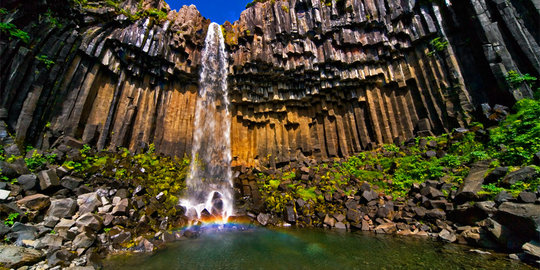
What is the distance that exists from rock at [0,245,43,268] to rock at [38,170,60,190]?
387cm

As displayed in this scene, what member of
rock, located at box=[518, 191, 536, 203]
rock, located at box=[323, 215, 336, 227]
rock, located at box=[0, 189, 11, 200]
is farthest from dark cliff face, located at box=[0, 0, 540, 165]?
rock, located at box=[518, 191, 536, 203]

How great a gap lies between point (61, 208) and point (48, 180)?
181 centimetres

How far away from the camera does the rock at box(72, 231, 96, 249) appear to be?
22.3ft

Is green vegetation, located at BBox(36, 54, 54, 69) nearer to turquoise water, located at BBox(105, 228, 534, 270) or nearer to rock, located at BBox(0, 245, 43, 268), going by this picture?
rock, located at BBox(0, 245, 43, 268)

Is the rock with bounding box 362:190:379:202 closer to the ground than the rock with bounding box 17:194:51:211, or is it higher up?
closer to the ground

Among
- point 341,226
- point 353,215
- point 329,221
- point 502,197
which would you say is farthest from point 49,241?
point 502,197

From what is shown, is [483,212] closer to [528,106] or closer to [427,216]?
[427,216]

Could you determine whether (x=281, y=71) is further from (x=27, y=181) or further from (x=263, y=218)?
(x=27, y=181)

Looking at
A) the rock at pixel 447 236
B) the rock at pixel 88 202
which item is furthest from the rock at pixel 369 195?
the rock at pixel 88 202

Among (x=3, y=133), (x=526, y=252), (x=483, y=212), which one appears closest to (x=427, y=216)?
(x=483, y=212)

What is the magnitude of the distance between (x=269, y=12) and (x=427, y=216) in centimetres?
1784

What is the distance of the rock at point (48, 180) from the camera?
341 inches

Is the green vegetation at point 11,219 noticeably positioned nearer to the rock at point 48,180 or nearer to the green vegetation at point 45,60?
the rock at point 48,180

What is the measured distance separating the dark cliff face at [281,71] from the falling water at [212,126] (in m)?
0.72
